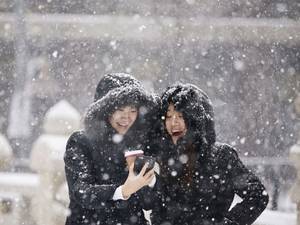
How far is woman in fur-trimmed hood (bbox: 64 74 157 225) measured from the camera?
9.99ft

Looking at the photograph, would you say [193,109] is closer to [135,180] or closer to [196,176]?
[196,176]

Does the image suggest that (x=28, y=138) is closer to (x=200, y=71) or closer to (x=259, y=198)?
(x=200, y=71)

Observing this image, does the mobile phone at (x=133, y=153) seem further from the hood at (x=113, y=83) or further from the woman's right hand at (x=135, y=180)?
the hood at (x=113, y=83)

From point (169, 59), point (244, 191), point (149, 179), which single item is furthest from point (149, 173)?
point (169, 59)

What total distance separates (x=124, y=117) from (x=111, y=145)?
16 centimetres

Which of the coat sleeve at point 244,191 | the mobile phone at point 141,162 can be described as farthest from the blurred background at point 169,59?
the mobile phone at point 141,162

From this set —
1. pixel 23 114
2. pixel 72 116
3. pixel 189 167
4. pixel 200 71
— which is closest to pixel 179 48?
pixel 200 71

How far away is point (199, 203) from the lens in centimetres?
310

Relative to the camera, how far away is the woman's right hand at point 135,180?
284 cm

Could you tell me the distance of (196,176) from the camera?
10.2 ft

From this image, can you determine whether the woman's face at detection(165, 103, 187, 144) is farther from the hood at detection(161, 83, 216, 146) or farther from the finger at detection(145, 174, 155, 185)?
the finger at detection(145, 174, 155, 185)

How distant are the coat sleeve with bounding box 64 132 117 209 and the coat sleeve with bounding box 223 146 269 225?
613mm

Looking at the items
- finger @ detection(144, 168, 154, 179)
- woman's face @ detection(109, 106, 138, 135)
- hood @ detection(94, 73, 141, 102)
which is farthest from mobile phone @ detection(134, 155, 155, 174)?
hood @ detection(94, 73, 141, 102)

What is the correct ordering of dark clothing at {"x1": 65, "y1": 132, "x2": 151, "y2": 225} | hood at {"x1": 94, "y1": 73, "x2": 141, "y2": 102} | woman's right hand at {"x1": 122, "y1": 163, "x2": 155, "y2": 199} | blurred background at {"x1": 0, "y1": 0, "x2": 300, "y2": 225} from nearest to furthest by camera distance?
woman's right hand at {"x1": 122, "y1": 163, "x2": 155, "y2": 199} < dark clothing at {"x1": 65, "y1": 132, "x2": 151, "y2": 225} < hood at {"x1": 94, "y1": 73, "x2": 141, "y2": 102} < blurred background at {"x1": 0, "y1": 0, "x2": 300, "y2": 225}
